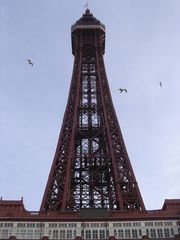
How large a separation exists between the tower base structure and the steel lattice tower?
5996 millimetres

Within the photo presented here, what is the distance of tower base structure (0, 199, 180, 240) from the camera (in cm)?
4578

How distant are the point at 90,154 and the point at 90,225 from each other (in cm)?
1750

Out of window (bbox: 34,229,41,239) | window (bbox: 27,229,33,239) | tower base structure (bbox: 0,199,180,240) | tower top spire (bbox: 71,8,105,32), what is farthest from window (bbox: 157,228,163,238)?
tower top spire (bbox: 71,8,105,32)

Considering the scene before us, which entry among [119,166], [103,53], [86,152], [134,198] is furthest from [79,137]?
[103,53]

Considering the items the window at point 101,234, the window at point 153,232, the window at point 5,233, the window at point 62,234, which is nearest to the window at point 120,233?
the window at point 101,234

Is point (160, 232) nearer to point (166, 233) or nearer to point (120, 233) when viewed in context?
point (166, 233)

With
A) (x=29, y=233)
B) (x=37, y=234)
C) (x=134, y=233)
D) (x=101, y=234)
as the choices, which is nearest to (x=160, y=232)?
(x=134, y=233)

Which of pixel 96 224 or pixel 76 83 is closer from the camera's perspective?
pixel 96 224

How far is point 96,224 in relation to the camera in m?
46.4

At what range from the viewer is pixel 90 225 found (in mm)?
46312

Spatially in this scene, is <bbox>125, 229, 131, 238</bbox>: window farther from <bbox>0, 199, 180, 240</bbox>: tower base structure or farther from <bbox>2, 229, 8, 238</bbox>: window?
<bbox>2, 229, 8, 238</bbox>: window

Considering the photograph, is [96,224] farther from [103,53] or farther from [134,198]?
[103,53]

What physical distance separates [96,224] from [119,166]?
14.4 m

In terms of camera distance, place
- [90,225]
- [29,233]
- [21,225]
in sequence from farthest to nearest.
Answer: [21,225]
[90,225]
[29,233]
